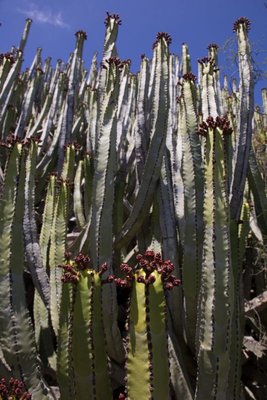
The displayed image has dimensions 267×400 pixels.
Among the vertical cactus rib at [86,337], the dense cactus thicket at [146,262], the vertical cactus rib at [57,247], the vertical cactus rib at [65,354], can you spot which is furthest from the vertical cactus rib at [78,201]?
the vertical cactus rib at [86,337]

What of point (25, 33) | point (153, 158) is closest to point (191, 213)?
point (153, 158)

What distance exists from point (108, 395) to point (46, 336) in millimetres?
834

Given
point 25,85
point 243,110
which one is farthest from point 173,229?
point 25,85

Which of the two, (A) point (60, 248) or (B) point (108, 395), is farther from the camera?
(A) point (60, 248)

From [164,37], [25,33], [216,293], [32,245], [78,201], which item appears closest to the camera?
[216,293]

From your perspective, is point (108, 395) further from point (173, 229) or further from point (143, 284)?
point (173, 229)

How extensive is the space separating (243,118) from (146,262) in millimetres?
1781

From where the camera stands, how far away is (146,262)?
205cm

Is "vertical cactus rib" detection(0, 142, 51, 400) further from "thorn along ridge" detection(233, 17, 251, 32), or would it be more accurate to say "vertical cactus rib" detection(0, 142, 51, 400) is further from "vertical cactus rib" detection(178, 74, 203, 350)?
"thorn along ridge" detection(233, 17, 251, 32)

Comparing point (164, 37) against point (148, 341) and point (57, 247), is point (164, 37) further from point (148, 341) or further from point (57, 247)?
point (148, 341)

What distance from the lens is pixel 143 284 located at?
2.00 meters

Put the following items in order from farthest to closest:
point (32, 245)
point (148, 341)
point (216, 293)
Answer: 1. point (32, 245)
2. point (216, 293)
3. point (148, 341)

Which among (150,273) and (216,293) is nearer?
(150,273)

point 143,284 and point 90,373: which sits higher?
point 143,284
